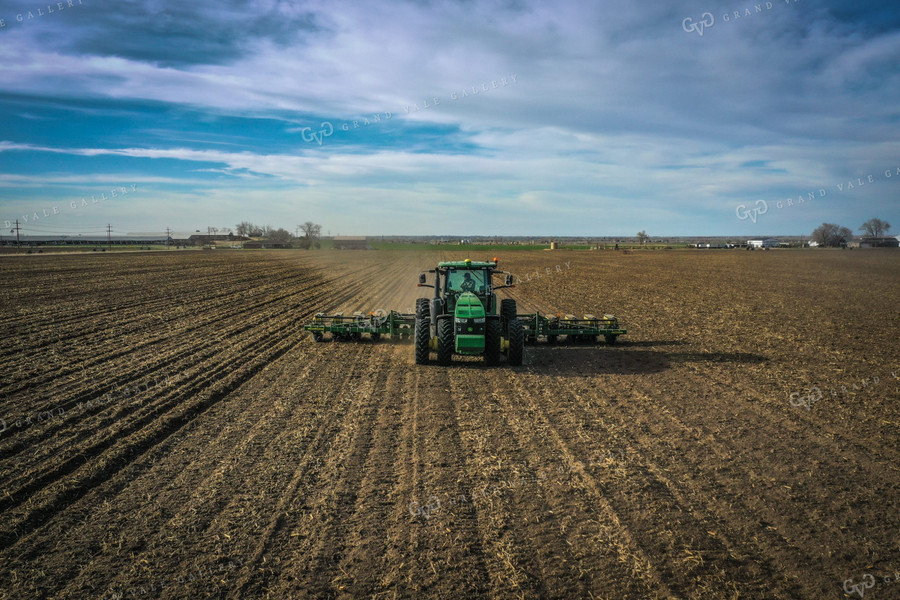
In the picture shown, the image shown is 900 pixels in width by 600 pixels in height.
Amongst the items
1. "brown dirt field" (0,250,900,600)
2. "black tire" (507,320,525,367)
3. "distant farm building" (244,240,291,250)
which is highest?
"distant farm building" (244,240,291,250)

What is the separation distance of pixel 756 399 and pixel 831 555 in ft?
17.2

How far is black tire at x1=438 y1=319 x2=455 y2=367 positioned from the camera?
38.3 ft

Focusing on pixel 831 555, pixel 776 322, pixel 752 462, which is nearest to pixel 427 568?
pixel 831 555

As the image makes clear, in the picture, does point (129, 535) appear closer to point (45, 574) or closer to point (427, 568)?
point (45, 574)

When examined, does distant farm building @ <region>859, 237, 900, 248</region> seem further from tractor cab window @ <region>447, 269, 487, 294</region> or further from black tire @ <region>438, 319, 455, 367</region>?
black tire @ <region>438, 319, 455, 367</region>

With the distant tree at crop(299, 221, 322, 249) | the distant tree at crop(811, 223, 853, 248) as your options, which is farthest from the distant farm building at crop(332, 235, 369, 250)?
the distant tree at crop(811, 223, 853, 248)

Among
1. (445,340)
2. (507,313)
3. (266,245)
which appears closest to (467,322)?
(445,340)

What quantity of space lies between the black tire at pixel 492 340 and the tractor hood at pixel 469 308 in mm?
334

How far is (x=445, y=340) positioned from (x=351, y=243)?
84071mm

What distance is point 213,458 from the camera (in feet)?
23.4

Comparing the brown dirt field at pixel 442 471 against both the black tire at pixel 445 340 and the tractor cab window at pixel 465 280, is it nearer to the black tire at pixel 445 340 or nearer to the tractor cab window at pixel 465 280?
the black tire at pixel 445 340

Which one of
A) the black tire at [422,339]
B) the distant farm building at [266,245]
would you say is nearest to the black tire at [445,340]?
the black tire at [422,339]

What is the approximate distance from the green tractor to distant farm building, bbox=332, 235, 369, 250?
77.9 m

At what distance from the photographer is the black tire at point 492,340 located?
11.6m
